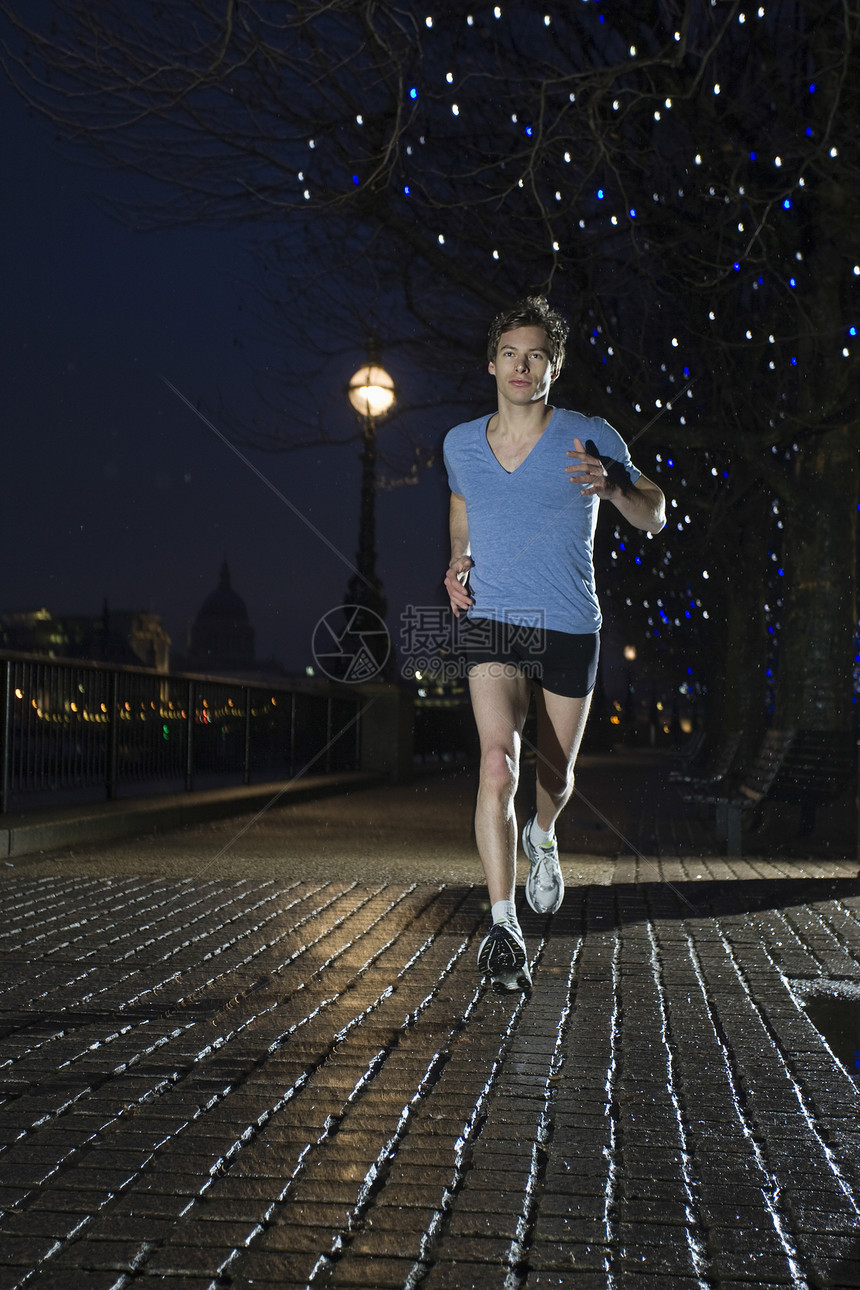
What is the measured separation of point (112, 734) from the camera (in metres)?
10.3

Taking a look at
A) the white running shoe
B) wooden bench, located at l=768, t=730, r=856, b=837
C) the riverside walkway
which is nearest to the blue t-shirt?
the white running shoe

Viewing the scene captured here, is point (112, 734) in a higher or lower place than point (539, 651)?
lower

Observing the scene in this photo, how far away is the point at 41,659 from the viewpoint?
893 cm

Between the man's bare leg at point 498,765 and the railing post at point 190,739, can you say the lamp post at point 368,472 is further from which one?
the man's bare leg at point 498,765

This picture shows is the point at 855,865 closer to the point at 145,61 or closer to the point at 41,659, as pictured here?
the point at 41,659

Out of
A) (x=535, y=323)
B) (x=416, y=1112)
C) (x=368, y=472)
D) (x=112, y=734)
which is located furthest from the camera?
(x=368, y=472)

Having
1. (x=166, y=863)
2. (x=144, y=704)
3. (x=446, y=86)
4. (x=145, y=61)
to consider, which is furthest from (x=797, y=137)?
(x=166, y=863)

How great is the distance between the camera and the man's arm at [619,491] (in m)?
4.22

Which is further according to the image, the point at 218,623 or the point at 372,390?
the point at 218,623

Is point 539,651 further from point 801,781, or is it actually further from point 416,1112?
point 801,781

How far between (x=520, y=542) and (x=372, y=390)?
10.4m

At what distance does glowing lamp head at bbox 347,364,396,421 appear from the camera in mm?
14453

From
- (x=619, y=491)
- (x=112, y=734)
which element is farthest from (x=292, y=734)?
(x=619, y=491)

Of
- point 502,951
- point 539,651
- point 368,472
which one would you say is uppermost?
point 368,472
